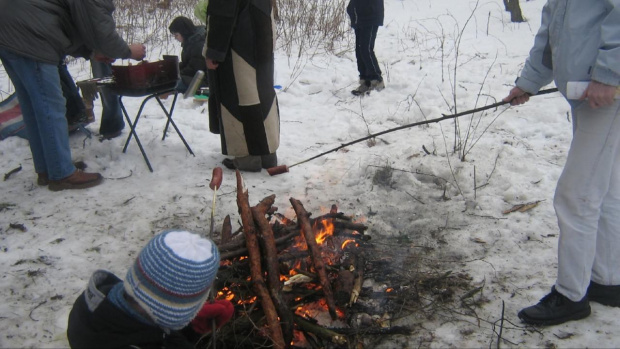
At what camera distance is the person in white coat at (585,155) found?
91.8 inches

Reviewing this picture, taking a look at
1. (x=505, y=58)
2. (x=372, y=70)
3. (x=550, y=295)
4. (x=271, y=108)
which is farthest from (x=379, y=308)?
(x=505, y=58)

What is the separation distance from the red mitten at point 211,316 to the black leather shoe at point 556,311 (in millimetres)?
1743

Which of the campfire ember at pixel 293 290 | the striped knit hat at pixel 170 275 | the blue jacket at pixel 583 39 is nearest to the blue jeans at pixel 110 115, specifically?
the campfire ember at pixel 293 290

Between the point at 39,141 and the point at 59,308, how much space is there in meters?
2.19

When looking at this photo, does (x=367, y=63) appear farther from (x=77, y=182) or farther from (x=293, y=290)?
(x=293, y=290)

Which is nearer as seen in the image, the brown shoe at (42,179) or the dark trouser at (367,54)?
the brown shoe at (42,179)

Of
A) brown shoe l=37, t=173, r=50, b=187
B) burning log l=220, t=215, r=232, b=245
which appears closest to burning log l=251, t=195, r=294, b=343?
burning log l=220, t=215, r=232, b=245

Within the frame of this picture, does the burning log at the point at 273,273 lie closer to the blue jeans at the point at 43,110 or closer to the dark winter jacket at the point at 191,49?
the blue jeans at the point at 43,110

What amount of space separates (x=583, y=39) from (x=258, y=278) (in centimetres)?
216

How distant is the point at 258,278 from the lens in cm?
284

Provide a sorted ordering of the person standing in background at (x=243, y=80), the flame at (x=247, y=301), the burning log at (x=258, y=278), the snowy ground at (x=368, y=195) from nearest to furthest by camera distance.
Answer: the burning log at (x=258, y=278)
the flame at (x=247, y=301)
the snowy ground at (x=368, y=195)
the person standing in background at (x=243, y=80)

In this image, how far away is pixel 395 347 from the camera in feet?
8.87

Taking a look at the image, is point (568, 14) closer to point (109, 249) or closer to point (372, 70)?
point (109, 249)

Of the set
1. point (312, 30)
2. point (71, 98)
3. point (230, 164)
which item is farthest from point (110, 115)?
point (312, 30)
